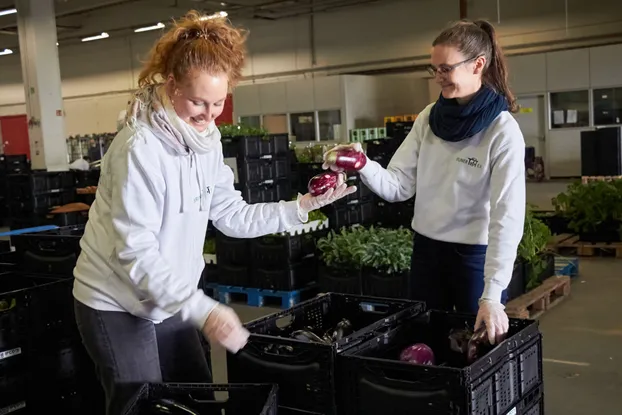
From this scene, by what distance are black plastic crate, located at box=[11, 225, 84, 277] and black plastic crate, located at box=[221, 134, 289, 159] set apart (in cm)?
292

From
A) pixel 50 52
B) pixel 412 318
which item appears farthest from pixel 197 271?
pixel 50 52

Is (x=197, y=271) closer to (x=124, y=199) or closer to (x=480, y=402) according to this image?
(x=124, y=199)

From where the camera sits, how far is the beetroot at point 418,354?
2.14m

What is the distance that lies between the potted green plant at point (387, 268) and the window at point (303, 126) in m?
9.51

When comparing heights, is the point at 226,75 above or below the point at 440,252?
above

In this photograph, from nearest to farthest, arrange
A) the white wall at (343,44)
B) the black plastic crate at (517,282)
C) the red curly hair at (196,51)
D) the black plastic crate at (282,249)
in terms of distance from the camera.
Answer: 1. the red curly hair at (196,51)
2. the black plastic crate at (517,282)
3. the black plastic crate at (282,249)
4. the white wall at (343,44)

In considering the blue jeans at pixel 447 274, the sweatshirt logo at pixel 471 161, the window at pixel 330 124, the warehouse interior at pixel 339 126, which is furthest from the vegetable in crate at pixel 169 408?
the window at pixel 330 124

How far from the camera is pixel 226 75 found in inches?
73.0

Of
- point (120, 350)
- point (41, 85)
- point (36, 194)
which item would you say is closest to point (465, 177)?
point (120, 350)

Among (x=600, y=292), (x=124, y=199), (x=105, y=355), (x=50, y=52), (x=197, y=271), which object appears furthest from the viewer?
(x=50, y=52)

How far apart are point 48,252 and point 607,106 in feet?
34.8

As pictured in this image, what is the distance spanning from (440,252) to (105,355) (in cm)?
120

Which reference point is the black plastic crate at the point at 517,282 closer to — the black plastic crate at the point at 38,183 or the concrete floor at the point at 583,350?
the concrete floor at the point at 583,350

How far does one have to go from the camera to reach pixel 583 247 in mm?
7824
